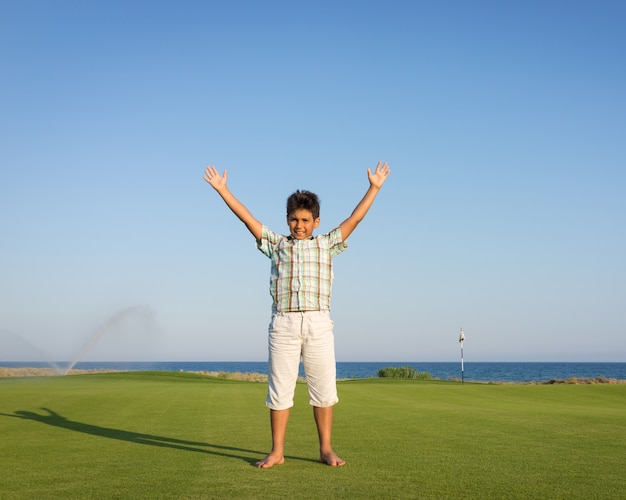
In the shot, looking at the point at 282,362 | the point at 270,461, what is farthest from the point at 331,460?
the point at 282,362

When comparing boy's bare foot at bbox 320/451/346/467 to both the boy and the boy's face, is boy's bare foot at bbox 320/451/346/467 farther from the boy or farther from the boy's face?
the boy's face

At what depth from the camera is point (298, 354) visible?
5.40 meters

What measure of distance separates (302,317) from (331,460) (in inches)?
47.0

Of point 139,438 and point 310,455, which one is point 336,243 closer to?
point 310,455

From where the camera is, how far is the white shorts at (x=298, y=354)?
17.5 feet

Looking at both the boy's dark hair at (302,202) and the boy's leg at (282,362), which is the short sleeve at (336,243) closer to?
the boy's dark hair at (302,202)

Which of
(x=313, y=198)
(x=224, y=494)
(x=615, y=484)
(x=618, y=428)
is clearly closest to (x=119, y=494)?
(x=224, y=494)

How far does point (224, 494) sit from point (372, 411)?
6.75 metres

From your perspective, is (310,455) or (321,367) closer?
(321,367)

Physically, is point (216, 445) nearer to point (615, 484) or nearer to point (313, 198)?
point (313, 198)

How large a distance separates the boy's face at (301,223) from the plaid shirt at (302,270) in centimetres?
7

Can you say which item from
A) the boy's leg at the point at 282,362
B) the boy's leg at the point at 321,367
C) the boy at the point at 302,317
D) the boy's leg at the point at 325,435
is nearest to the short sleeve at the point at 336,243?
the boy at the point at 302,317

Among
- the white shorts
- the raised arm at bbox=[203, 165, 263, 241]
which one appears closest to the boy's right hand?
the raised arm at bbox=[203, 165, 263, 241]

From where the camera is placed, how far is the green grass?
4.09m
